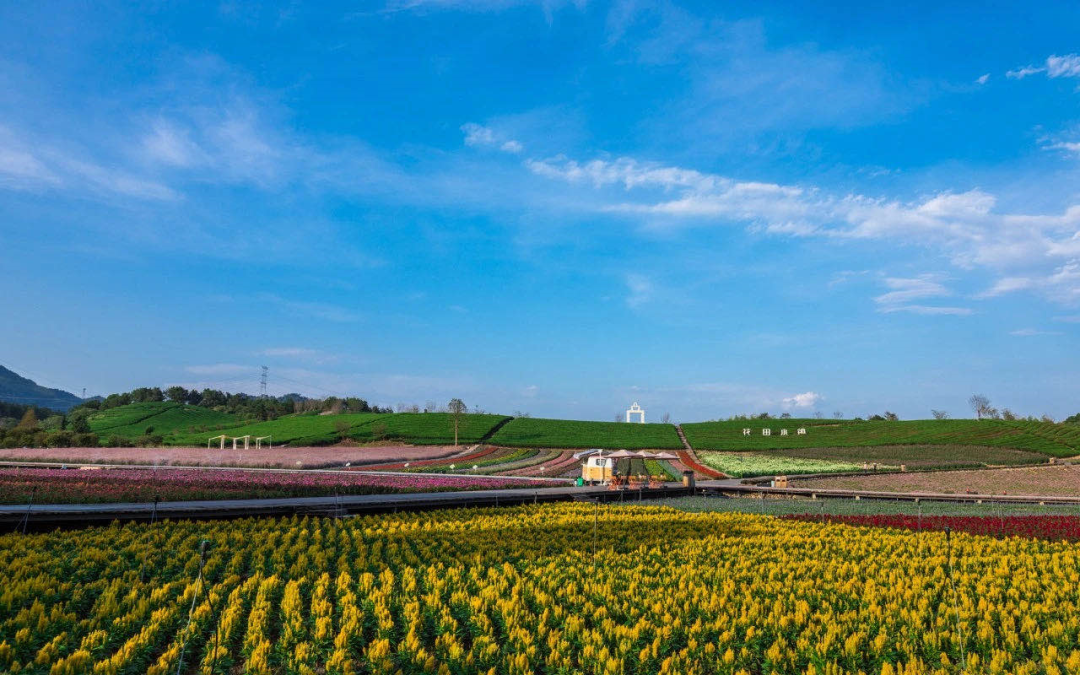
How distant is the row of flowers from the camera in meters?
19.5

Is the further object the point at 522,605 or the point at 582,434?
the point at 582,434

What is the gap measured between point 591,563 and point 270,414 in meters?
108

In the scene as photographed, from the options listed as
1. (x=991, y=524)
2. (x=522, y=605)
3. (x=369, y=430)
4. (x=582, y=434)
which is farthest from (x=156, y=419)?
(x=991, y=524)

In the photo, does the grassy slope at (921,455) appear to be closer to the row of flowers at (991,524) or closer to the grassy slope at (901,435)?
the grassy slope at (901,435)

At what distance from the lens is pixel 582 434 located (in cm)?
8431

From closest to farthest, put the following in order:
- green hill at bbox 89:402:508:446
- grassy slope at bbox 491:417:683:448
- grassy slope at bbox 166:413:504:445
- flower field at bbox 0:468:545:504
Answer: flower field at bbox 0:468:545:504
grassy slope at bbox 166:413:504:445
green hill at bbox 89:402:508:446
grassy slope at bbox 491:417:683:448

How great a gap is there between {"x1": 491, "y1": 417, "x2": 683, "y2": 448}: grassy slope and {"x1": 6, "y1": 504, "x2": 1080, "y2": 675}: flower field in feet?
192

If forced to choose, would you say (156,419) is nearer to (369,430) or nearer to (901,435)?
(369,430)

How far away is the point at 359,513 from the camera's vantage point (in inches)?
869

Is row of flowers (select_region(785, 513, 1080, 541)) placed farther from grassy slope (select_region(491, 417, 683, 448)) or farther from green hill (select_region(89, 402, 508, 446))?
green hill (select_region(89, 402, 508, 446))

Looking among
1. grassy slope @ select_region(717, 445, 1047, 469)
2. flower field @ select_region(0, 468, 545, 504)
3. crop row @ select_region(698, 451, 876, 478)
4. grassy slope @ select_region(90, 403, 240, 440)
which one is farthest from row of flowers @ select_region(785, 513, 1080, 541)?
grassy slope @ select_region(90, 403, 240, 440)

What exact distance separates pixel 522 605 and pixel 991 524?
18538mm

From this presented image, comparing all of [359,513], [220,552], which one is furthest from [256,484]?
[220,552]

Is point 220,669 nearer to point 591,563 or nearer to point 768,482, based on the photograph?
point 591,563
